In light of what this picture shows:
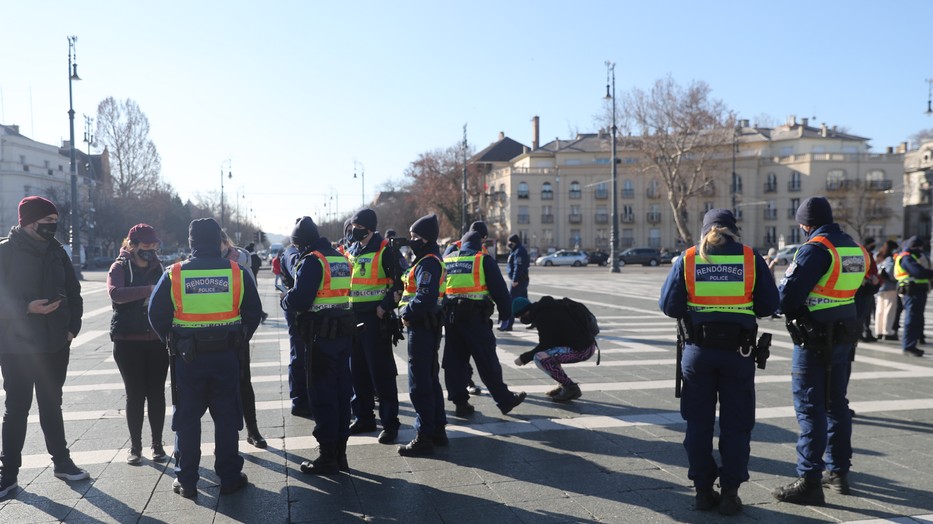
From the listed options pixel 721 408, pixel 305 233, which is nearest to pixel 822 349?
pixel 721 408

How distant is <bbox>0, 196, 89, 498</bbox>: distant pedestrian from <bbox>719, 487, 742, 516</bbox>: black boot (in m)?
4.34

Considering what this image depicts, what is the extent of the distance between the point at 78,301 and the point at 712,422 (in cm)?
447

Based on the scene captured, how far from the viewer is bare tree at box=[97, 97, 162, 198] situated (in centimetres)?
5619

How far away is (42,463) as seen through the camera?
5.34 metres

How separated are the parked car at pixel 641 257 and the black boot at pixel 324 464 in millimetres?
50926

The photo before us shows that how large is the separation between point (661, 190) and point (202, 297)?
232ft

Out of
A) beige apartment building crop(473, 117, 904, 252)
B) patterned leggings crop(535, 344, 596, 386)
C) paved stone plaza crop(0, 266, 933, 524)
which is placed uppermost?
beige apartment building crop(473, 117, 904, 252)

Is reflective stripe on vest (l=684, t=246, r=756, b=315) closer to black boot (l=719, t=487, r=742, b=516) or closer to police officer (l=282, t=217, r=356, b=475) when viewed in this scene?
black boot (l=719, t=487, r=742, b=516)

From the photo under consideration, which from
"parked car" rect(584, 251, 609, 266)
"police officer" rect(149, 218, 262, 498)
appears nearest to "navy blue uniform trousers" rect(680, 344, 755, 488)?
"police officer" rect(149, 218, 262, 498)

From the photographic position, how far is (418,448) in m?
5.49

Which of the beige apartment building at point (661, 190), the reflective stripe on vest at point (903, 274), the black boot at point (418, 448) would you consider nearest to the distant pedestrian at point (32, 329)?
the black boot at point (418, 448)

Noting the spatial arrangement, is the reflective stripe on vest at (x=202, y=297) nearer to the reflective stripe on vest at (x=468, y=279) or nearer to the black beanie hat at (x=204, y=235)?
the black beanie hat at (x=204, y=235)

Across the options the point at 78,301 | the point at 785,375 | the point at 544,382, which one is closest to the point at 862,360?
the point at 785,375

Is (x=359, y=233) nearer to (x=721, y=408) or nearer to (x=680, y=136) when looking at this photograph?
(x=721, y=408)
